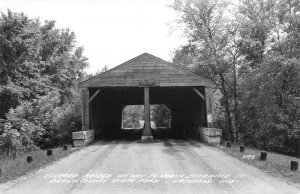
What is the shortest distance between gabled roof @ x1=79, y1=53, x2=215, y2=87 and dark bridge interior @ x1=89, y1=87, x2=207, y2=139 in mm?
1347

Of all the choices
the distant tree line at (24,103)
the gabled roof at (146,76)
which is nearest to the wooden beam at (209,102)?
the gabled roof at (146,76)

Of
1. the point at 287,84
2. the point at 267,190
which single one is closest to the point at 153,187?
the point at 267,190

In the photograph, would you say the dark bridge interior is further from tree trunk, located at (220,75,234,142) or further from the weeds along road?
the weeds along road

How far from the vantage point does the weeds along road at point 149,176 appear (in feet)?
33.6

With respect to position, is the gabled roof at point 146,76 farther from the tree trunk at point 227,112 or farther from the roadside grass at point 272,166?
the roadside grass at point 272,166

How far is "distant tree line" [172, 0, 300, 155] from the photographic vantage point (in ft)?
79.6

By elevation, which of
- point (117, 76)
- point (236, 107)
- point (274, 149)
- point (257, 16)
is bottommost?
point (274, 149)

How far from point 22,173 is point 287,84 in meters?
19.9

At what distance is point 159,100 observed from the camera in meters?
33.6

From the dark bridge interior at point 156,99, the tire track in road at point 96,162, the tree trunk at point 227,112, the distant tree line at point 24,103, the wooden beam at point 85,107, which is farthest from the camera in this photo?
the tree trunk at point 227,112

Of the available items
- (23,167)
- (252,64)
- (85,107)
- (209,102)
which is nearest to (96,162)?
(23,167)

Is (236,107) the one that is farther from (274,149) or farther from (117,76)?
(117,76)

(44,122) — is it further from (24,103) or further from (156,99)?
(156,99)

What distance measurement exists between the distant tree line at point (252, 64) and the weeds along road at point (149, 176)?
10290 millimetres
